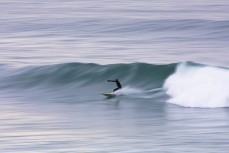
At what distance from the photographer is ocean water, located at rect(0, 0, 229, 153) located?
69.6 feet

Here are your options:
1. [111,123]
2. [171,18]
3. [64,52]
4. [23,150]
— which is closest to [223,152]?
[23,150]

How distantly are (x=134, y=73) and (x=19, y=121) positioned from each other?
30.7 feet

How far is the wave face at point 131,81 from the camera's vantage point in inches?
1109

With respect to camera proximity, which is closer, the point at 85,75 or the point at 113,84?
the point at 113,84

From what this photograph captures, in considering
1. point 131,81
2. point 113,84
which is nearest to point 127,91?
point 113,84

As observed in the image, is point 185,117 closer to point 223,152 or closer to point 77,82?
point 223,152

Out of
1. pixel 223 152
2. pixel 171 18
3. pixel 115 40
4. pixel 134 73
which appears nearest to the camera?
pixel 223 152

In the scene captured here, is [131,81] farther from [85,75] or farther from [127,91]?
[85,75]

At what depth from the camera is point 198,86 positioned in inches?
1148

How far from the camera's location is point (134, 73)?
3316 centimetres

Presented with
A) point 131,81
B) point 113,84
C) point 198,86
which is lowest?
point 198,86

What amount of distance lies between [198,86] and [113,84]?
391 centimetres

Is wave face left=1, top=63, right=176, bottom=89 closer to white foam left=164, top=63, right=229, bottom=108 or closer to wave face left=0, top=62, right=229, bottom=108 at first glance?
wave face left=0, top=62, right=229, bottom=108

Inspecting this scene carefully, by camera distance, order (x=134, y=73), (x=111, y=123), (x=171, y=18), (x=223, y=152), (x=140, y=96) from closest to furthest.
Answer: (x=223, y=152), (x=111, y=123), (x=140, y=96), (x=134, y=73), (x=171, y=18)
